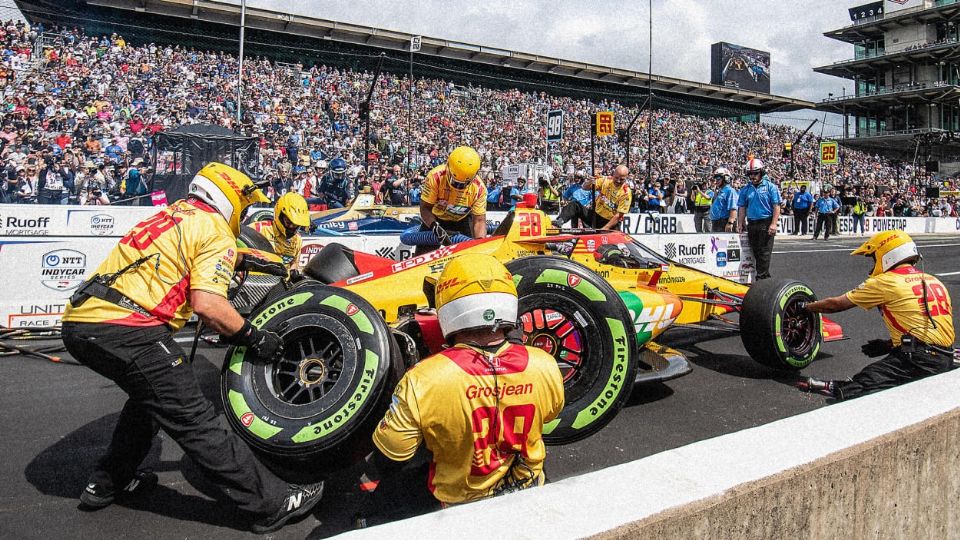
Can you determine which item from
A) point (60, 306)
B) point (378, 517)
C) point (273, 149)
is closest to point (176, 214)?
point (378, 517)

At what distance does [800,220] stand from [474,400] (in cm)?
2638

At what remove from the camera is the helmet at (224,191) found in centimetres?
330

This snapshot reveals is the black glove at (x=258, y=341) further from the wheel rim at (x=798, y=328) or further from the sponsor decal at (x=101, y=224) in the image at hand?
the sponsor decal at (x=101, y=224)

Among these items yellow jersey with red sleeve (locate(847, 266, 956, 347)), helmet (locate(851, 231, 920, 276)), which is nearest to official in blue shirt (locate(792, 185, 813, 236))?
helmet (locate(851, 231, 920, 276))

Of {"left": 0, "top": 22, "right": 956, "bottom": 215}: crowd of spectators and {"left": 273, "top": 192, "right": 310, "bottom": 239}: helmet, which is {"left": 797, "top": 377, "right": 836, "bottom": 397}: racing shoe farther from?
{"left": 0, "top": 22, "right": 956, "bottom": 215}: crowd of spectators

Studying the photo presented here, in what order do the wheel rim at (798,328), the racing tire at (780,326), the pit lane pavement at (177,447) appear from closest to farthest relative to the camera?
the pit lane pavement at (177,447), the racing tire at (780,326), the wheel rim at (798,328)

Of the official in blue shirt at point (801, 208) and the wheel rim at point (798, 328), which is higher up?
the official in blue shirt at point (801, 208)

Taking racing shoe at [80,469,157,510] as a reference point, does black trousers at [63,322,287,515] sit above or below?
above

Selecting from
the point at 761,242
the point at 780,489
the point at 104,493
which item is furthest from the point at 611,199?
the point at 780,489

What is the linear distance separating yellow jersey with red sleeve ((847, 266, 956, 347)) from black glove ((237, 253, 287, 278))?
4.45 metres

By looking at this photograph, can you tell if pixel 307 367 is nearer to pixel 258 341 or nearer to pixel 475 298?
pixel 258 341

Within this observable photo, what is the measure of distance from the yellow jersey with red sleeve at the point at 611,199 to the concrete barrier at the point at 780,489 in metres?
7.78

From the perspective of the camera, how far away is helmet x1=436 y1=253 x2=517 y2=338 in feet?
7.59

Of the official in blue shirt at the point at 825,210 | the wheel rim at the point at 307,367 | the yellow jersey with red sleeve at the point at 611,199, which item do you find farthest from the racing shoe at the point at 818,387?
the official in blue shirt at the point at 825,210
